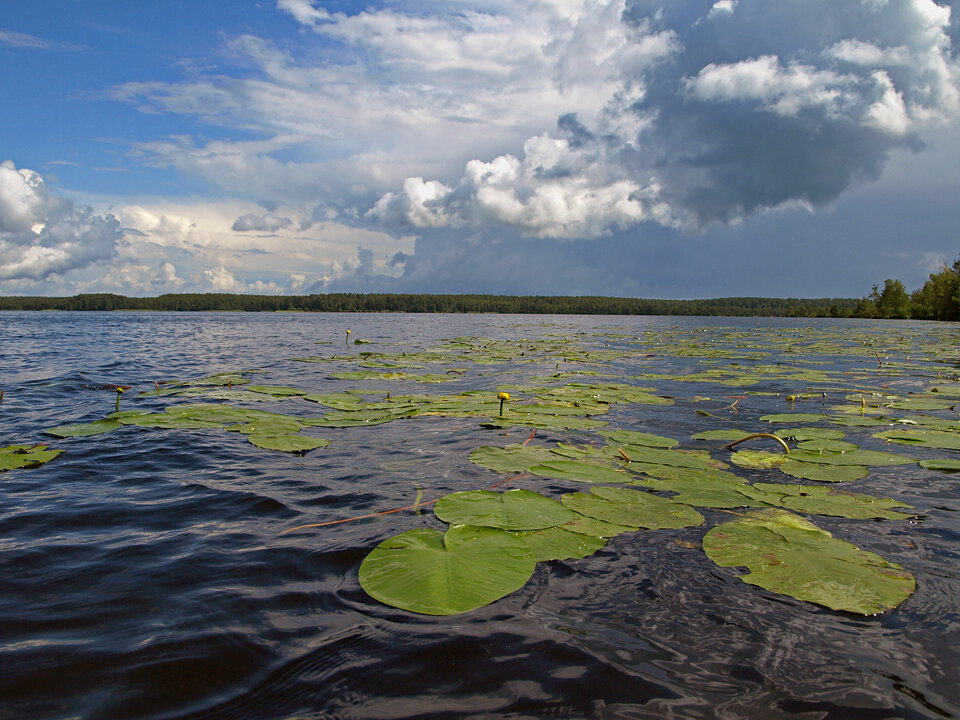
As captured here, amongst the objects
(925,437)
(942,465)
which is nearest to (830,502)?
(942,465)

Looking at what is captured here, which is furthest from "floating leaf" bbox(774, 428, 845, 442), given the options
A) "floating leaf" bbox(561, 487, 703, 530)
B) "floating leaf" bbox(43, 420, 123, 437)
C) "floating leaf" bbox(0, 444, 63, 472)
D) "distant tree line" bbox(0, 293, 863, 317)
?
"distant tree line" bbox(0, 293, 863, 317)

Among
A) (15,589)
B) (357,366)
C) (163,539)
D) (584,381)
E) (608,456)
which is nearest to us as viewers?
(15,589)

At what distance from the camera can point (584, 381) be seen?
12.5 m

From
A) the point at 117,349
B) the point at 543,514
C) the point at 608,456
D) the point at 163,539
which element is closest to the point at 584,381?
the point at 608,456

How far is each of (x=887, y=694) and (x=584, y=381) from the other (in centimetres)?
1027

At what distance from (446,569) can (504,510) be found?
3.74 feet

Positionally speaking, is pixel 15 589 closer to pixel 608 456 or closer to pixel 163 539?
pixel 163 539

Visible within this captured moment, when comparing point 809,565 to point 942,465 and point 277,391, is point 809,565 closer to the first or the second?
point 942,465

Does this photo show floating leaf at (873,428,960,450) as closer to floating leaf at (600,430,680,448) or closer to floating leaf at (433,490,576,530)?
floating leaf at (600,430,680,448)

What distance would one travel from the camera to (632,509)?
13.9 feet

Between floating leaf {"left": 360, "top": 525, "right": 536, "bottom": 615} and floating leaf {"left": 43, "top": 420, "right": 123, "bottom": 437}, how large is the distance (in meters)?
6.09

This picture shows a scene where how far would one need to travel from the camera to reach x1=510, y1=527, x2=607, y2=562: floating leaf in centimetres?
352

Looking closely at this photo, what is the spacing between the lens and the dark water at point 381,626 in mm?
2303

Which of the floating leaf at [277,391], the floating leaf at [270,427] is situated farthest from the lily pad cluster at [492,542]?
the floating leaf at [277,391]
